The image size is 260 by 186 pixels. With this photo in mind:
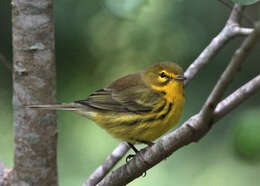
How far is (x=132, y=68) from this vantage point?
5090 millimetres

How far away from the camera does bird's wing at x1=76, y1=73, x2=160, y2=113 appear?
397cm

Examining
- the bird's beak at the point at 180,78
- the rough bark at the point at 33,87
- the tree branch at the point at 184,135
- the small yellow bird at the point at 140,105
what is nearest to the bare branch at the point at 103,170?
the small yellow bird at the point at 140,105

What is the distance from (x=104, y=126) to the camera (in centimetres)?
392

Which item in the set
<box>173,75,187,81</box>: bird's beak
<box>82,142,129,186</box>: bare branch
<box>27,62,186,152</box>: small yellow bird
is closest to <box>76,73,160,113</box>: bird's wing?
<box>27,62,186,152</box>: small yellow bird

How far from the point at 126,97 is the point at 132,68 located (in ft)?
3.27

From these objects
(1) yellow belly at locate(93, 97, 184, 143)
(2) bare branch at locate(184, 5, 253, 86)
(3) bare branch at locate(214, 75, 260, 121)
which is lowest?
(1) yellow belly at locate(93, 97, 184, 143)

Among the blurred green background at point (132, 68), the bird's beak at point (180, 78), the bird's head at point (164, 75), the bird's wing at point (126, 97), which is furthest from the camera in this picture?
the blurred green background at point (132, 68)

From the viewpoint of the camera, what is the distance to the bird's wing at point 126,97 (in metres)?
3.97

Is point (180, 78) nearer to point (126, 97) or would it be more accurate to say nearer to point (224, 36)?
point (224, 36)

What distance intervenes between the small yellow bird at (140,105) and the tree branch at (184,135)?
2.59ft

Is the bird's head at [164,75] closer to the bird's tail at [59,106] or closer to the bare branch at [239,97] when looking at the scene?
the bird's tail at [59,106]

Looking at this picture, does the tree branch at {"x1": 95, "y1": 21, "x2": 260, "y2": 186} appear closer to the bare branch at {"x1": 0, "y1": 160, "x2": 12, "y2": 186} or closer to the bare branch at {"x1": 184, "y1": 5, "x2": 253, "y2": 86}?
the bare branch at {"x1": 0, "y1": 160, "x2": 12, "y2": 186}

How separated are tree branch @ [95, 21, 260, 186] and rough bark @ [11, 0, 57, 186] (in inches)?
21.5

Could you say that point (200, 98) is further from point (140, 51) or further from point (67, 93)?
point (67, 93)
